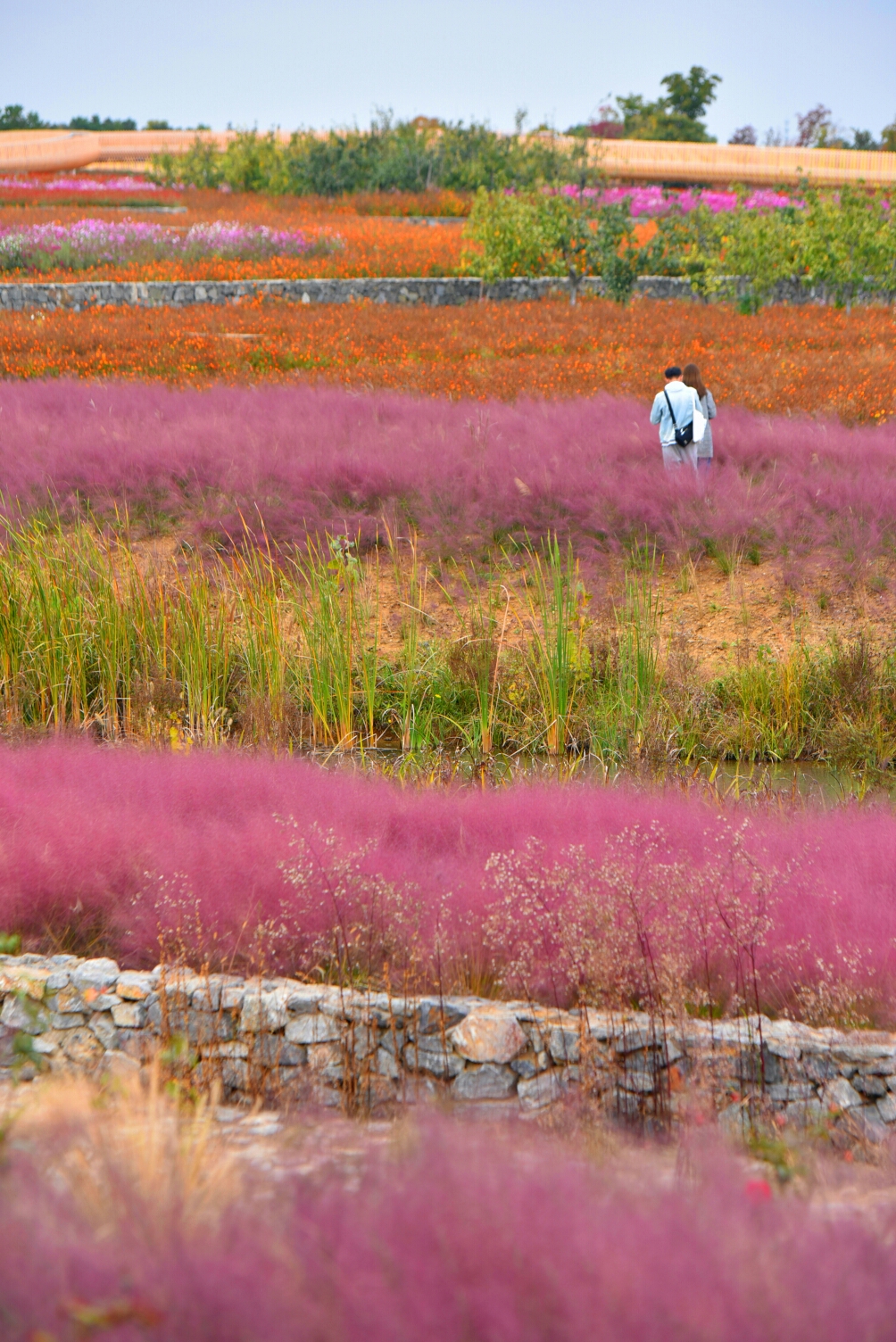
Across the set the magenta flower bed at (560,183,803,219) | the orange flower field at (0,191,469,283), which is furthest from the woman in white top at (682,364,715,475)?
the magenta flower bed at (560,183,803,219)

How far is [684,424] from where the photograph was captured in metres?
9.85

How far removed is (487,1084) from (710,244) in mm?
25096

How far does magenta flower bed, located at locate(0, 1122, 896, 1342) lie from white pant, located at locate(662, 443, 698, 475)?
905cm

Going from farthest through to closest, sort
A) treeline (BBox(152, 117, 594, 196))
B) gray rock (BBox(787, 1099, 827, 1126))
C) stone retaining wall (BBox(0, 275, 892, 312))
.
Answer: treeline (BBox(152, 117, 594, 196)) → stone retaining wall (BBox(0, 275, 892, 312)) → gray rock (BBox(787, 1099, 827, 1126))

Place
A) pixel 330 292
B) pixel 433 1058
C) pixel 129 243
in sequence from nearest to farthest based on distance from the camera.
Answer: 1. pixel 433 1058
2. pixel 330 292
3. pixel 129 243

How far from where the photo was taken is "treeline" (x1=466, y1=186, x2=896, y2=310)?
72.2 ft

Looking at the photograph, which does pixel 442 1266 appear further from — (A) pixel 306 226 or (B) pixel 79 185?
(B) pixel 79 185

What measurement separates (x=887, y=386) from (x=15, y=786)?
41.1 ft

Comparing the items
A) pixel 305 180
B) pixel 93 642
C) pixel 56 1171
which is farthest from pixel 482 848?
pixel 305 180

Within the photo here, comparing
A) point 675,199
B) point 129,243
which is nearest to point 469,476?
point 129,243

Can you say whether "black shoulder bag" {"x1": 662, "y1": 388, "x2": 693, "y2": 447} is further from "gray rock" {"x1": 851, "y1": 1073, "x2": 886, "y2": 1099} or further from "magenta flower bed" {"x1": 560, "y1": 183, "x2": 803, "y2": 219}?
"magenta flower bed" {"x1": 560, "y1": 183, "x2": 803, "y2": 219}

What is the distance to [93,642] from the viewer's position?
Result: 7691mm

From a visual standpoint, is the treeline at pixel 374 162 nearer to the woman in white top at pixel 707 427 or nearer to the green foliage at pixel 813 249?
the green foliage at pixel 813 249

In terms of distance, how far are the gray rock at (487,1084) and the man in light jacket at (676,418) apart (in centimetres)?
742
